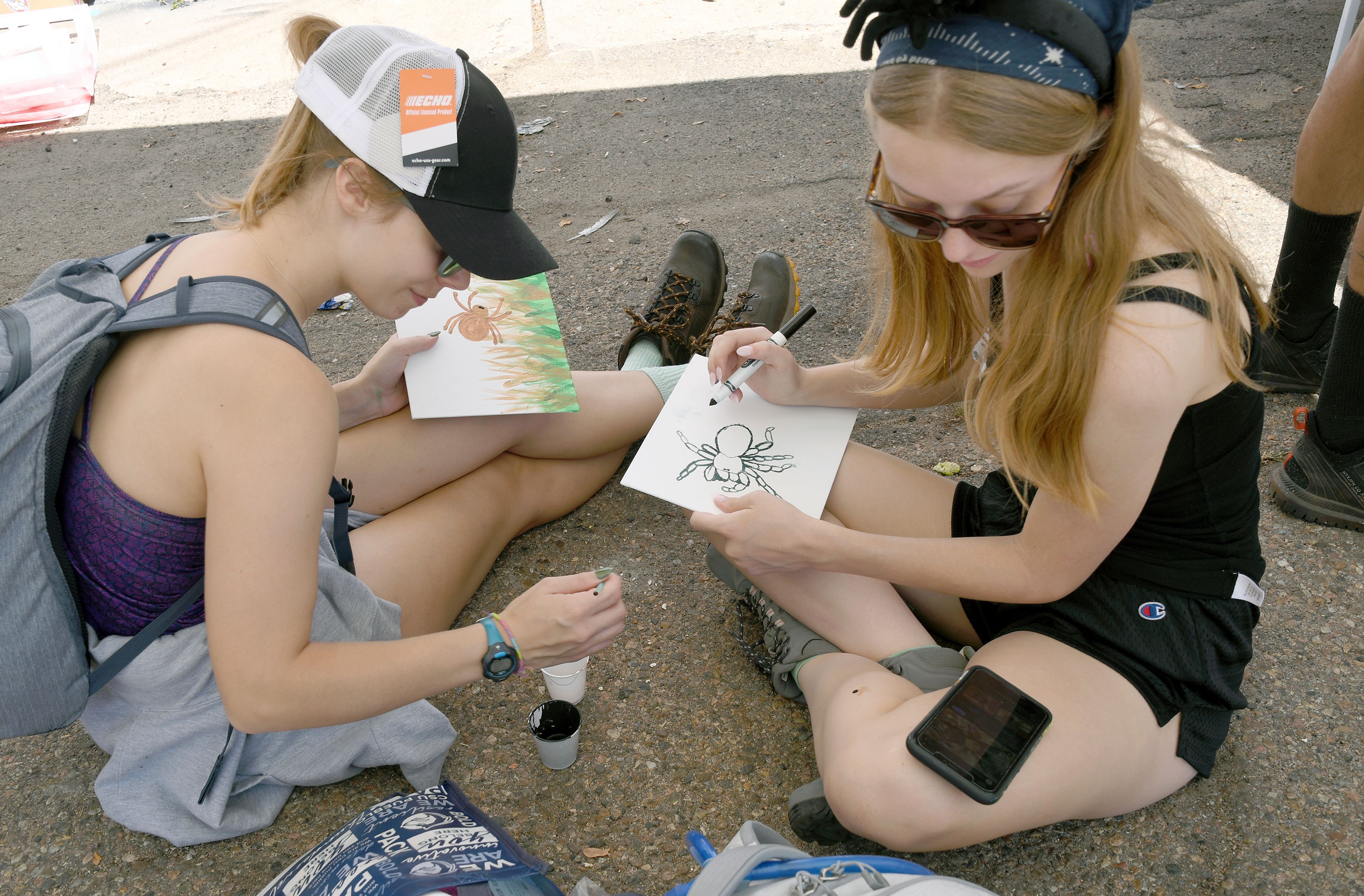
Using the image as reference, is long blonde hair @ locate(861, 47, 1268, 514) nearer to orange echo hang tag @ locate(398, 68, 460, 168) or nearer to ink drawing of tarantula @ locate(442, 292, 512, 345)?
orange echo hang tag @ locate(398, 68, 460, 168)

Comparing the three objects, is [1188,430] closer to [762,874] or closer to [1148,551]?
[1148,551]

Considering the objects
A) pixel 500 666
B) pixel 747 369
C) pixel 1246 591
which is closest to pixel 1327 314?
→ pixel 1246 591

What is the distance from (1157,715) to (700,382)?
3.89ft

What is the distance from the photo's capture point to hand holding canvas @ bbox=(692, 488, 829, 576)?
170 centimetres

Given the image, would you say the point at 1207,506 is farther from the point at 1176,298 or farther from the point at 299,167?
the point at 299,167

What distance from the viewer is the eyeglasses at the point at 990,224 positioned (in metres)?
1.34

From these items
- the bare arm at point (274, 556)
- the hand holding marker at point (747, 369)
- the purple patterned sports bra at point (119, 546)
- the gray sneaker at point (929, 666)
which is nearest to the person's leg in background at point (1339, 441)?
the gray sneaker at point (929, 666)

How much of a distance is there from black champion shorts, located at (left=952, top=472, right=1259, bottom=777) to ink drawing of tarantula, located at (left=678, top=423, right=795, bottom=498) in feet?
2.02

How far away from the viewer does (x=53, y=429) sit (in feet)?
4.17

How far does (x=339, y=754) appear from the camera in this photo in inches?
68.0

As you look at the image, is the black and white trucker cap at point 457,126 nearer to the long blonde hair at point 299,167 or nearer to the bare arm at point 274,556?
the long blonde hair at point 299,167

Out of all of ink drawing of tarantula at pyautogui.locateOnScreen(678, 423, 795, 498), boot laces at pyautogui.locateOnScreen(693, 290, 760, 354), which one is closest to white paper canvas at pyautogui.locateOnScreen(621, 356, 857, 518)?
ink drawing of tarantula at pyautogui.locateOnScreen(678, 423, 795, 498)

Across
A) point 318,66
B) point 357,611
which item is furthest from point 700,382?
point 318,66

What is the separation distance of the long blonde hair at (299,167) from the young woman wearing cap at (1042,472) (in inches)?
29.7
